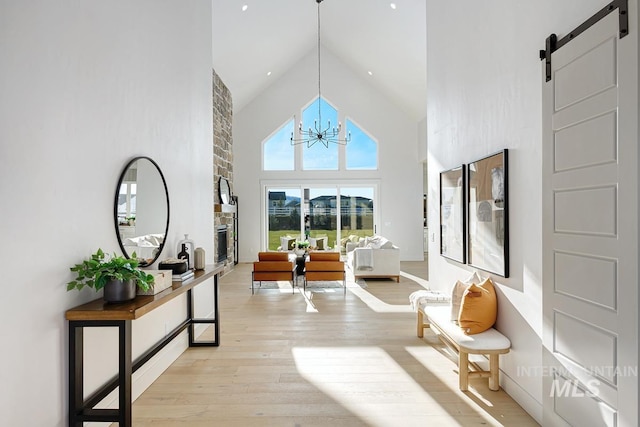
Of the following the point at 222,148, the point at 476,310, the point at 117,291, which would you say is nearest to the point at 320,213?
the point at 222,148

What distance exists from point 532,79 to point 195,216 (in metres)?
3.29

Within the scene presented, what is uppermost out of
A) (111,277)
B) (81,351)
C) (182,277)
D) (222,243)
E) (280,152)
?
(280,152)

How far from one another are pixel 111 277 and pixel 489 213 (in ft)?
8.99

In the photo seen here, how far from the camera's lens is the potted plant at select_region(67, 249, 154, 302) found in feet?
6.61

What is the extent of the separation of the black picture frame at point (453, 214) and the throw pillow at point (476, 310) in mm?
688

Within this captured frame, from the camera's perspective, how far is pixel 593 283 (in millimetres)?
1854

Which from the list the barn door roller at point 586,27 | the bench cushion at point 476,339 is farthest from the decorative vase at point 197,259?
the barn door roller at point 586,27

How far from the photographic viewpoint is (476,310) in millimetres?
2809

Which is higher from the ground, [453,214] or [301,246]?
[453,214]

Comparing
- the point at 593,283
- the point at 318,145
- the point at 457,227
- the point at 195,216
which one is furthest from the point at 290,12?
the point at 593,283

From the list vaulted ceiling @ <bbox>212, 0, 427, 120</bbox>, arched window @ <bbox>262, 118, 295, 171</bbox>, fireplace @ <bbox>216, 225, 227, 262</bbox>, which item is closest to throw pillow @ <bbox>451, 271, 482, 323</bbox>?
vaulted ceiling @ <bbox>212, 0, 427, 120</bbox>

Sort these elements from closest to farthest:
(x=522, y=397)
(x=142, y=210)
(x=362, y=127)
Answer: (x=522, y=397) → (x=142, y=210) → (x=362, y=127)

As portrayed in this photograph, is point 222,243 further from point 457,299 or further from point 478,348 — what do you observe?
point 478,348

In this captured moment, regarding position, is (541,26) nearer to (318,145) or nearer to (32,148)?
(32,148)
